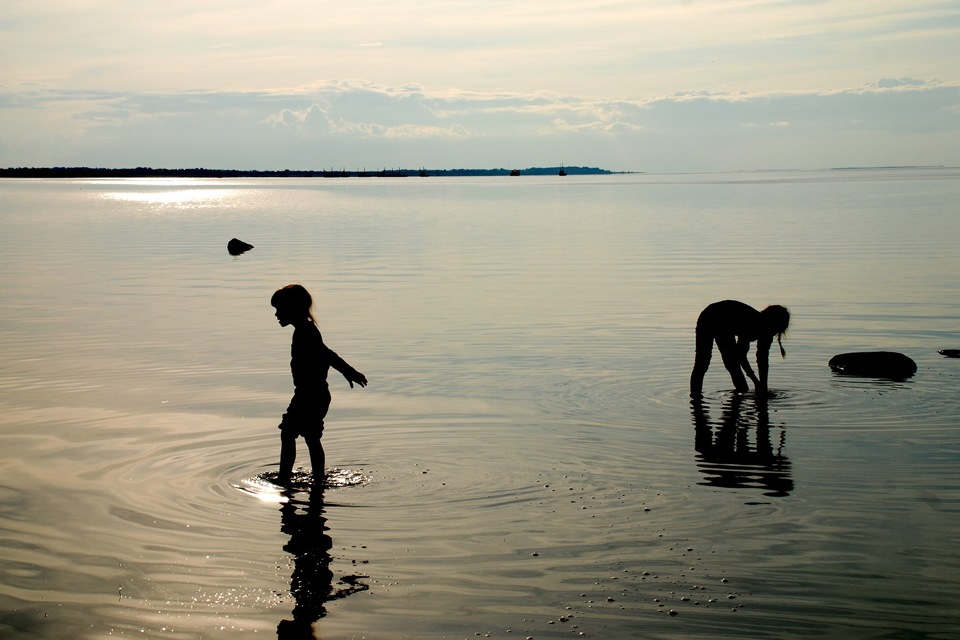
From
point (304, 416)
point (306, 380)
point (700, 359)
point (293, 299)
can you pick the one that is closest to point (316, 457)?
point (304, 416)

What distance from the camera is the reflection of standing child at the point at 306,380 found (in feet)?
33.3

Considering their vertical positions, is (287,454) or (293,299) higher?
(293,299)

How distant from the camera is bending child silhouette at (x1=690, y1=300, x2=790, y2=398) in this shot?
46.2ft

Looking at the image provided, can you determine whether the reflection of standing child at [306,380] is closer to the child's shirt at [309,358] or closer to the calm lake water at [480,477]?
the child's shirt at [309,358]

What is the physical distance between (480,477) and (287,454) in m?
1.94

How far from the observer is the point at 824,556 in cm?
827

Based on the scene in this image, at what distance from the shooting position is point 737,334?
48.3 ft

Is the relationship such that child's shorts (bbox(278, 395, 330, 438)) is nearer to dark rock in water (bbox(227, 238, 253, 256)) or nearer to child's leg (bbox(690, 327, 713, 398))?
child's leg (bbox(690, 327, 713, 398))

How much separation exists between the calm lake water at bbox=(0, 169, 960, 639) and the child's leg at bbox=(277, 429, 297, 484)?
0.76 feet

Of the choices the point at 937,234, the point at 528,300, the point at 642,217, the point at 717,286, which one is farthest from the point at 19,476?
the point at 642,217

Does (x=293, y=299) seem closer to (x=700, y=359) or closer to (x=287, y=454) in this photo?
(x=287, y=454)

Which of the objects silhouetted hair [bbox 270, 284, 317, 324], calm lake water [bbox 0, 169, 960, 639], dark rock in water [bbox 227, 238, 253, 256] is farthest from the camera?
dark rock in water [bbox 227, 238, 253, 256]

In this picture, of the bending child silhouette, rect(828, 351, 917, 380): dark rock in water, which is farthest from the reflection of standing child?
rect(828, 351, 917, 380): dark rock in water

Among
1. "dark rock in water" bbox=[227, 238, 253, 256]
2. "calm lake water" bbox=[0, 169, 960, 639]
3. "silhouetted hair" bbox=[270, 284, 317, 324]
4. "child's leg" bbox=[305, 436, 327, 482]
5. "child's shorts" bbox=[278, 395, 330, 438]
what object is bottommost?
"calm lake water" bbox=[0, 169, 960, 639]
